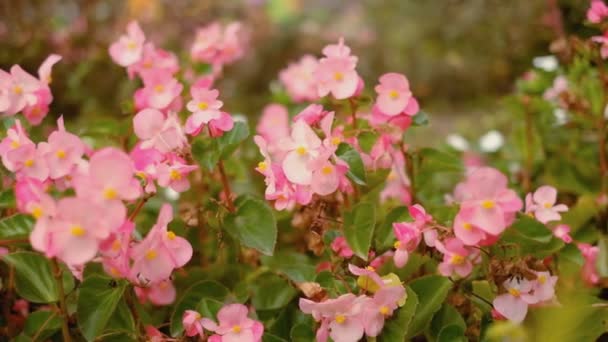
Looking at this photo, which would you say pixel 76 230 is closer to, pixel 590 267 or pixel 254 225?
pixel 254 225

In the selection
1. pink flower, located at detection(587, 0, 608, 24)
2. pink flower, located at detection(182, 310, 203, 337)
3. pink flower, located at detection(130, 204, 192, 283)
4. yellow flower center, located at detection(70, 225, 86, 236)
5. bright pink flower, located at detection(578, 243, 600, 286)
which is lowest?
bright pink flower, located at detection(578, 243, 600, 286)

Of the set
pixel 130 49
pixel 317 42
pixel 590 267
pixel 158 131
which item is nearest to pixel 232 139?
pixel 158 131

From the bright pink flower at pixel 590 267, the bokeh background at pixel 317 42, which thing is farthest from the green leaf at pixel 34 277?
the bokeh background at pixel 317 42

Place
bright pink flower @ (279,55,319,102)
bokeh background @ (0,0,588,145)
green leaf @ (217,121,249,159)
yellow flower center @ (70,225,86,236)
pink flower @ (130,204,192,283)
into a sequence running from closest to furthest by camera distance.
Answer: yellow flower center @ (70,225,86,236)
pink flower @ (130,204,192,283)
green leaf @ (217,121,249,159)
bright pink flower @ (279,55,319,102)
bokeh background @ (0,0,588,145)

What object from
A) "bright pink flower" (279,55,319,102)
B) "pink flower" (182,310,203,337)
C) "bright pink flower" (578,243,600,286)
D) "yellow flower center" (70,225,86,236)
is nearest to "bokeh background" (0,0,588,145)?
"bright pink flower" (279,55,319,102)

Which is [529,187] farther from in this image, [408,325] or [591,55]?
[408,325]

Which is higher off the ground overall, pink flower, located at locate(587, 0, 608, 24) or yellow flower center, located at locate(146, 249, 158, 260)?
pink flower, located at locate(587, 0, 608, 24)

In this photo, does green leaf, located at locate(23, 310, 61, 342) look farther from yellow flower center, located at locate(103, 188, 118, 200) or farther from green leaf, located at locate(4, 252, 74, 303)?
yellow flower center, located at locate(103, 188, 118, 200)
